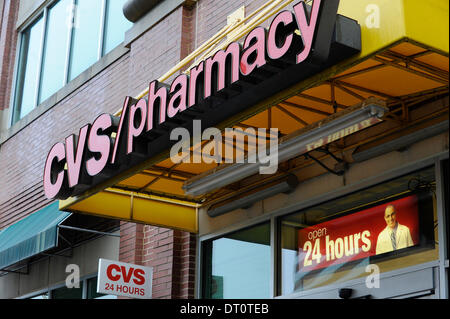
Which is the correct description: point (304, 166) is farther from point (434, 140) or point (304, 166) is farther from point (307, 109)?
point (434, 140)

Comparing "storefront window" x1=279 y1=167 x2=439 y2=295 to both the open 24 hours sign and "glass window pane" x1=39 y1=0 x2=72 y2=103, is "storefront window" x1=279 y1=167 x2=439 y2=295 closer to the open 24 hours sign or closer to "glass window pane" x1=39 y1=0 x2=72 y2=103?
the open 24 hours sign

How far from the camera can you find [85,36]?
15.1 metres

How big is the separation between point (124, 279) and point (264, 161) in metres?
3.01

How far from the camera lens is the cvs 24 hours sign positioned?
9695mm

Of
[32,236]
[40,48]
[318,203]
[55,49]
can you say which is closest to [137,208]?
[318,203]

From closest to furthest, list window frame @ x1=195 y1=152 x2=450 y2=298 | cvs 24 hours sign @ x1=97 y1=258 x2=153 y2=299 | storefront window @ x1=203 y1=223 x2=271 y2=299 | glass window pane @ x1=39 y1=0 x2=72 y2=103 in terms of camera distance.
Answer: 1. window frame @ x1=195 y1=152 x2=450 y2=298
2. storefront window @ x1=203 y1=223 x2=271 y2=299
3. cvs 24 hours sign @ x1=97 y1=258 x2=153 y2=299
4. glass window pane @ x1=39 y1=0 x2=72 y2=103

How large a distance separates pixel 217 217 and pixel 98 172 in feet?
6.70

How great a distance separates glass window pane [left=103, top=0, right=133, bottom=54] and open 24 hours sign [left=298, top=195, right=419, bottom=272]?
626 centimetres

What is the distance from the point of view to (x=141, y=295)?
10.2m

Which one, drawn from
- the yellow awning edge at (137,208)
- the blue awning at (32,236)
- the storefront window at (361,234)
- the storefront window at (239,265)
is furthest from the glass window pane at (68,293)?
the storefront window at (361,234)

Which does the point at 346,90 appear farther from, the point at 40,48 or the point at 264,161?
the point at 40,48

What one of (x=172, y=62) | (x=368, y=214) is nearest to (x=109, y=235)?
(x=172, y=62)

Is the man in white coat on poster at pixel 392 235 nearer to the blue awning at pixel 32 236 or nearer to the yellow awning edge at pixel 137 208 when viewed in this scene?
the yellow awning edge at pixel 137 208

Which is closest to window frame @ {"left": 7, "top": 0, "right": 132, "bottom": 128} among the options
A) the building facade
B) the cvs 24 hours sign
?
the building facade
